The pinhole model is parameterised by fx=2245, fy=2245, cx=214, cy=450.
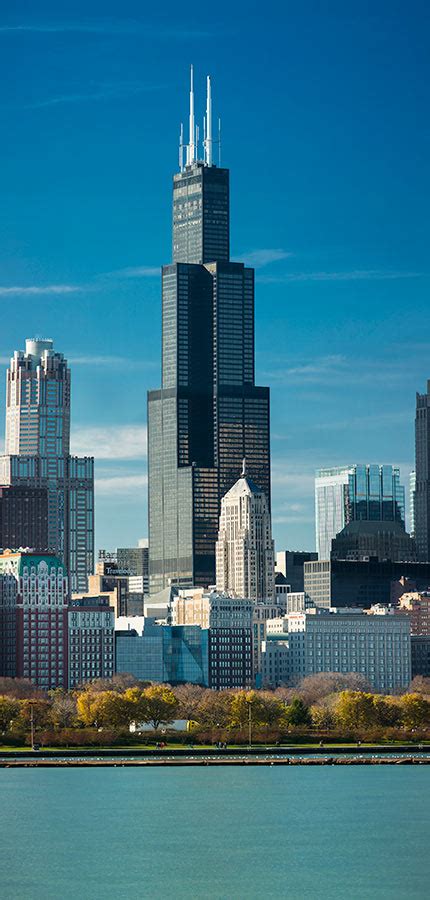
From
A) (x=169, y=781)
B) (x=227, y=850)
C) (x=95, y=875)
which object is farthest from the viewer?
(x=169, y=781)

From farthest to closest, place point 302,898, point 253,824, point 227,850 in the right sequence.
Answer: point 253,824 → point 227,850 → point 302,898

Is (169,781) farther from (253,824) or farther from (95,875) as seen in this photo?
(95,875)

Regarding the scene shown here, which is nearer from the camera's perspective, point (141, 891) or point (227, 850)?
point (141, 891)

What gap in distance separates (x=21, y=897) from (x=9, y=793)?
54.4 metres

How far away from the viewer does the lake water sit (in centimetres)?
12406

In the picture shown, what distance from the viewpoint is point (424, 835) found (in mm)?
145625

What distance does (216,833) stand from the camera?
14688 cm

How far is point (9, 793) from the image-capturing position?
173875 millimetres

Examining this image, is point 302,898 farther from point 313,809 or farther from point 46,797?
point 46,797

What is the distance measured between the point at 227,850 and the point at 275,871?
953cm

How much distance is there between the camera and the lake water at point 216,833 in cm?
12406

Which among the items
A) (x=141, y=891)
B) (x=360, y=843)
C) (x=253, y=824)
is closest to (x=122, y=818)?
(x=253, y=824)

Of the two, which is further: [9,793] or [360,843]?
[9,793]

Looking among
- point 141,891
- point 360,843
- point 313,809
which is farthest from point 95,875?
point 313,809
